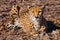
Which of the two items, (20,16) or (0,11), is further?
(0,11)

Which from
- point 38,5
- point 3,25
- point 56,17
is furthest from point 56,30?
point 3,25

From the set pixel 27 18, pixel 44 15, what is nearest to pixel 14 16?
pixel 27 18

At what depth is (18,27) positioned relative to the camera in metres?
1.72

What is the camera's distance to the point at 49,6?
5.94 feet

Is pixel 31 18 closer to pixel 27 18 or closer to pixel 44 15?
pixel 27 18

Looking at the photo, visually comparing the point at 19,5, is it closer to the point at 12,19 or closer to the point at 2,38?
the point at 12,19

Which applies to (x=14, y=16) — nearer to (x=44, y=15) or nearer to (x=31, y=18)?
(x=31, y=18)

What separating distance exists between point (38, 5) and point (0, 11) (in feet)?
0.98

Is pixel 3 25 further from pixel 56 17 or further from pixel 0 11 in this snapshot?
pixel 56 17

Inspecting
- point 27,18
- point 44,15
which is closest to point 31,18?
point 27,18

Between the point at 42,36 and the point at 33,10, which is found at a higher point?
the point at 33,10

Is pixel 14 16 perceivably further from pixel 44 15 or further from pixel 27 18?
pixel 44 15

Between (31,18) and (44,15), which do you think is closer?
(31,18)

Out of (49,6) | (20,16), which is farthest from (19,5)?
(49,6)
